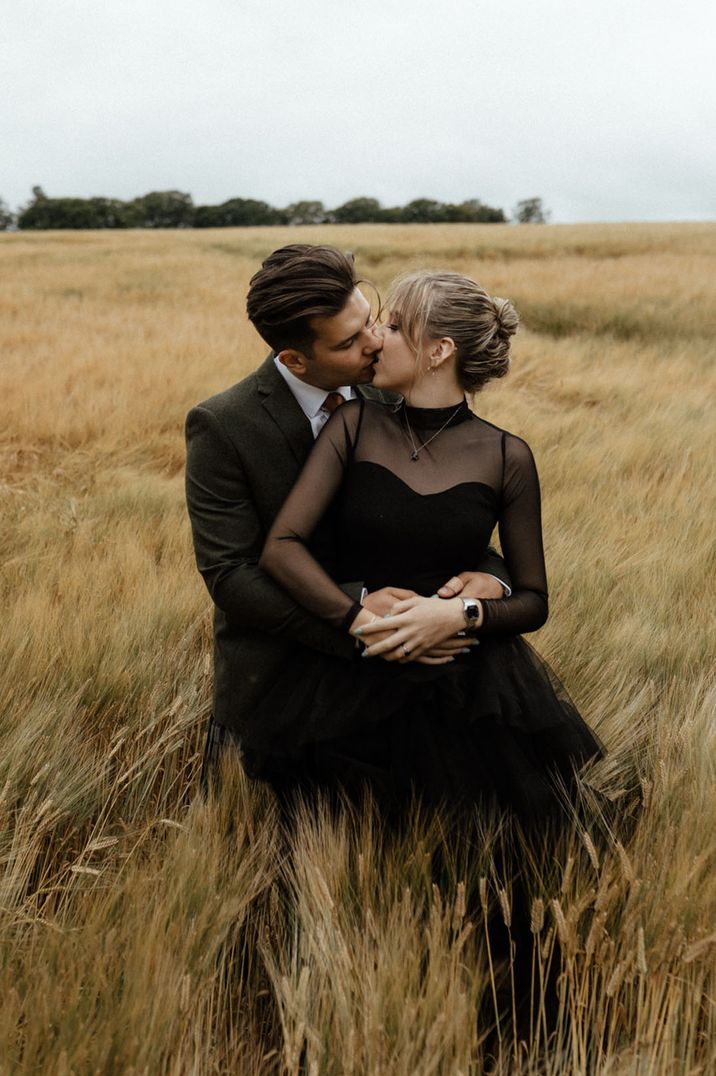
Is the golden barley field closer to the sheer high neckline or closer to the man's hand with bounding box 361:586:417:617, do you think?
the man's hand with bounding box 361:586:417:617

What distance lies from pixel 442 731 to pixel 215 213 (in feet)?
217

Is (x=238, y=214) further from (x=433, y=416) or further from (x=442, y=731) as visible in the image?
(x=442, y=731)

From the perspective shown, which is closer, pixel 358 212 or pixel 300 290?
pixel 300 290

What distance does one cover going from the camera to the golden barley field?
1.14m

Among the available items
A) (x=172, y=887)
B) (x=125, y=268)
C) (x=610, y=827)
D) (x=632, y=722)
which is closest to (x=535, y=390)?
(x=632, y=722)

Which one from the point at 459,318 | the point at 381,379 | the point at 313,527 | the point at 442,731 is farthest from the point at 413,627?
the point at 459,318

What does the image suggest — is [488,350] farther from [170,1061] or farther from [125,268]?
[125,268]

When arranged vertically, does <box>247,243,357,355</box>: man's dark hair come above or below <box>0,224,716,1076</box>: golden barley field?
above

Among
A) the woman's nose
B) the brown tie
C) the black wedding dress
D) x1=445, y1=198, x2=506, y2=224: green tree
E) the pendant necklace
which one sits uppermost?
x1=445, y1=198, x2=506, y2=224: green tree

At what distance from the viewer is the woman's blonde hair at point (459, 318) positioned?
1858 millimetres

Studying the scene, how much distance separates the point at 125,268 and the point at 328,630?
47.8 feet

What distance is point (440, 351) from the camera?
1.88 m

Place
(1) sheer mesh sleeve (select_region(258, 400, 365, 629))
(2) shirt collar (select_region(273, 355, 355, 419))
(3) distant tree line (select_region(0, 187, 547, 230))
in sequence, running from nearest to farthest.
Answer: (1) sheer mesh sleeve (select_region(258, 400, 365, 629)) < (2) shirt collar (select_region(273, 355, 355, 419)) < (3) distant tree line (select_region(0, 187, 547, 230))

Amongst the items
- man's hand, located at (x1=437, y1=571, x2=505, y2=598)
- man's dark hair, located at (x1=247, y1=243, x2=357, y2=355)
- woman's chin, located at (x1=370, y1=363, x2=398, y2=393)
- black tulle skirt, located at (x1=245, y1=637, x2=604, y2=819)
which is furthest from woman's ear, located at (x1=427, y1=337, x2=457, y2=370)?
black tulle skirt, located at (x1=245, y1=637, x2=604, y2=819)
